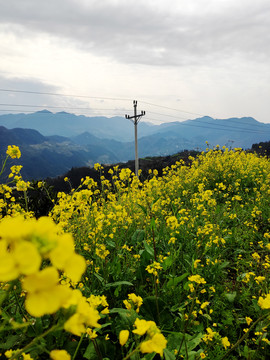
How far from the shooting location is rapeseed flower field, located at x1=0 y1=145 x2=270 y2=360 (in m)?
0.49

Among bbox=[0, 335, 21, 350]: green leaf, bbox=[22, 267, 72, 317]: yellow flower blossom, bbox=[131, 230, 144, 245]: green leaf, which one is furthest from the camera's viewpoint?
bbox=[131, 230, 144, 245]: green leaf

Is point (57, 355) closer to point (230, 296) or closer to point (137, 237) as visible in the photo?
point (230, 296)

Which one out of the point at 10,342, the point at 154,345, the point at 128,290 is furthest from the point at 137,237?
the point at 154,345

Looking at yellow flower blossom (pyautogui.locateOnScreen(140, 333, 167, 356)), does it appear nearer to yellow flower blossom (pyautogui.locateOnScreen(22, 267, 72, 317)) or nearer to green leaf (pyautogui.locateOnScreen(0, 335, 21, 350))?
yellow flower blossom (pyautogui.locateOnScreen(22, 267, 72, 317))

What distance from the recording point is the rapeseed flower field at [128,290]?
1.62ft

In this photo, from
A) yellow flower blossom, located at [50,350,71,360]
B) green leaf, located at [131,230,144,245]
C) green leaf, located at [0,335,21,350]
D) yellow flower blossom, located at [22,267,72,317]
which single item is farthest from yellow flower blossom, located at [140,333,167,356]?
green leaf, located at [131,230,144,245]

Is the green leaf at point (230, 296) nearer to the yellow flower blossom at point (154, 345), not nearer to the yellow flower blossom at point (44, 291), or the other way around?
the yellow flower blossom at point (154, 345)

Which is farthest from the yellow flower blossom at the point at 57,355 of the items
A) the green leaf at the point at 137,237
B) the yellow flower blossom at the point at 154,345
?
the green leaf at the point at 137,237

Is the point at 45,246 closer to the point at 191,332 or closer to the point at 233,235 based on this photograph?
the point at 191,332

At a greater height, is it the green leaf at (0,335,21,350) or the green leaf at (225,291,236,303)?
the green leaf at (0,335,21,350)

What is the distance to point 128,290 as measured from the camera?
259 centimetres

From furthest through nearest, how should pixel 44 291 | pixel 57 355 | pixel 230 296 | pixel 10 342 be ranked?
pixel 230 296
pixel 10 342
pixel 57 355
pixel 44 291

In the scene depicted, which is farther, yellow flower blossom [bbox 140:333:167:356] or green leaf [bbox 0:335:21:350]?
green leaf [bbox 0:335:21:350]

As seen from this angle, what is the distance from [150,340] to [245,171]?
6885 mm
